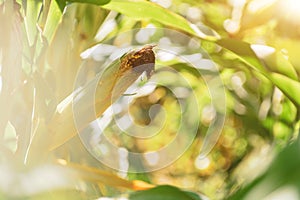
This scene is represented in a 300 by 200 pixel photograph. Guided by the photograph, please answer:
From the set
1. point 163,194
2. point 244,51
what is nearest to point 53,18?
point 244,51

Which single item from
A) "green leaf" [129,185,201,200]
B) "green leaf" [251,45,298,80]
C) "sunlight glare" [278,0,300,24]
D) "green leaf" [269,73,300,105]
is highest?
"sunlight glare" [278,0,300,24]

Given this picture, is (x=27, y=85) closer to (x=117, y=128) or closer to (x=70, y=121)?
(x=70, y=121)

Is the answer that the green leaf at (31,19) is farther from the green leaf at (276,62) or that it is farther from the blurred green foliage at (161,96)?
the green leaf at (276,62)

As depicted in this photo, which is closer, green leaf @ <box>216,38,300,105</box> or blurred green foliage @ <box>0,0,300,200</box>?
blurred green foliage @ <box>0,0,300,200</box>

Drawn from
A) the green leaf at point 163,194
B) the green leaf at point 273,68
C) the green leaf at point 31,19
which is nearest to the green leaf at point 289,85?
the green leaf at point 273,68

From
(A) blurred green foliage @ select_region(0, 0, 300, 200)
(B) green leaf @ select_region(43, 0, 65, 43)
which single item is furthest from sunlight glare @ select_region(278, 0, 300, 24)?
(B) green leaf @ select_region(43, 0, 65, 43)

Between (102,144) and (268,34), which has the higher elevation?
(268,34)

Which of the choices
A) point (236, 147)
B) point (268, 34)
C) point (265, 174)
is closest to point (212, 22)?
point (268, 34)

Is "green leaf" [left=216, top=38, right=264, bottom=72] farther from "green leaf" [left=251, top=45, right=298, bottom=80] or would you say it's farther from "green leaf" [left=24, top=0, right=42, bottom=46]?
"green leaf" [left=24, top=0, right=42, bottom=46]
